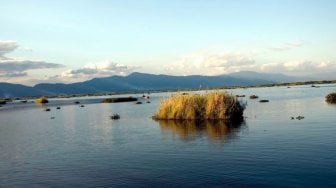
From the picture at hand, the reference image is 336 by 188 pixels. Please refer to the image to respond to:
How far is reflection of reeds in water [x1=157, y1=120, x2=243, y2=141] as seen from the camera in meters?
35.0

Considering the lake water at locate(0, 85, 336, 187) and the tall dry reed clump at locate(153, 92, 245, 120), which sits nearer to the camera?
the lake water at locate(0, 85, 336, 187)

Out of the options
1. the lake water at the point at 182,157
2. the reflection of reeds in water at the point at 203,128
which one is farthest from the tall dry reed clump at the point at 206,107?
the lake water at the point at 182,157

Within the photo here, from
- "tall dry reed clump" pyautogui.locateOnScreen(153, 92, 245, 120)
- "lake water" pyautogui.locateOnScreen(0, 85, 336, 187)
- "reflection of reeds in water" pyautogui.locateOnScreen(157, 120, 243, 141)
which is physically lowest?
"lake water" pyautogui.locateOnScreen(0, 85, 336, 187)

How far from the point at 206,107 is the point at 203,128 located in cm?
886

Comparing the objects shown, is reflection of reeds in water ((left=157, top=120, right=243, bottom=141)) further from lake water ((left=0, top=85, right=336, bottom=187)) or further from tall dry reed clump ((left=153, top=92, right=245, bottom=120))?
tall dry reed clump ((left=153, top=92, right=245, bottom=120))

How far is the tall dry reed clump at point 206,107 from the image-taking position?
157 feet

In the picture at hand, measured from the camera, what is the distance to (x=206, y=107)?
161 ft

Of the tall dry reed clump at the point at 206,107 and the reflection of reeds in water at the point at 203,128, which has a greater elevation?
the tall dry reed clump at the point at 206,107

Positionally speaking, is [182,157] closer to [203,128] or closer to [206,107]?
[203,128]

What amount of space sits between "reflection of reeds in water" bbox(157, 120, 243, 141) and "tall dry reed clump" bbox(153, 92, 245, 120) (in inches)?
71.8

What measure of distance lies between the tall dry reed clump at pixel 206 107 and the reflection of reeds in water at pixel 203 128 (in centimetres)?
182

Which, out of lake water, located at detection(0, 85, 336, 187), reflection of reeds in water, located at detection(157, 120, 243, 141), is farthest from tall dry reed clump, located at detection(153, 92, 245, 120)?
lake water, located at detection(0, 85, 336, 187)

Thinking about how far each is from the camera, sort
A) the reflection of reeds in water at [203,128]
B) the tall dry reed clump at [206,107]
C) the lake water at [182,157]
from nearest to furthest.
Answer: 1. the lake water at [182,157]
2. the reflection of reeds in water at [203,128]
3. the tall dry reed clump at [206,107]

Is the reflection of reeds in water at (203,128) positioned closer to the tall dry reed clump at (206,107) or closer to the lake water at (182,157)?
the lake water at (182,157)
